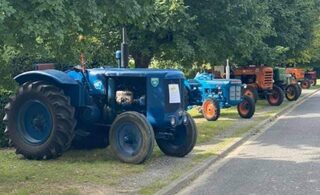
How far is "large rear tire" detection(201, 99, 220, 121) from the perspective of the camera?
17.5 m

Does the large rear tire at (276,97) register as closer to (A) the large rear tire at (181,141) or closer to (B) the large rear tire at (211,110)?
(B) the large rear tire at (211,110)

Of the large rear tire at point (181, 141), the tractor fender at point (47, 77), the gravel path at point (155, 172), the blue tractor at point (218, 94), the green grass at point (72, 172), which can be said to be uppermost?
the tractor fender at point (47, 77)

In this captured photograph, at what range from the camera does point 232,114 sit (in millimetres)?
20281

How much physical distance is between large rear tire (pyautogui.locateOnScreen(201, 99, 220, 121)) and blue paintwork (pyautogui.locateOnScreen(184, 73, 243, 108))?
54 centimetres

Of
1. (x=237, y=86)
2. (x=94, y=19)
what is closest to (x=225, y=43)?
(x=237, y=86)

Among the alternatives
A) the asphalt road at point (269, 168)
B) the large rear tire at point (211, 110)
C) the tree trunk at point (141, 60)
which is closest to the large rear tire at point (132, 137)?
the asphalt road at point (269, 168)

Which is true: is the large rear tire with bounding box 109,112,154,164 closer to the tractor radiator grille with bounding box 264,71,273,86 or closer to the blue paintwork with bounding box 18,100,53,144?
the blue paintwork with bounding box 18,100,53,144

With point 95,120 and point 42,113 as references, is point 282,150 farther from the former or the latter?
point 42,113

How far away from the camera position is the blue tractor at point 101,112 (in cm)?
977

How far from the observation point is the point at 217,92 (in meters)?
18.6

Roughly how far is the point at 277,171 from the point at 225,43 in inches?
315

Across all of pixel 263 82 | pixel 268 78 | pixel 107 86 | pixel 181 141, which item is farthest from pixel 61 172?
pixel 268 78

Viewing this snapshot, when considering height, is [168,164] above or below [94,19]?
below

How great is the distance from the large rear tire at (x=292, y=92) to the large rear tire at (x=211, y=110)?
488 inches
